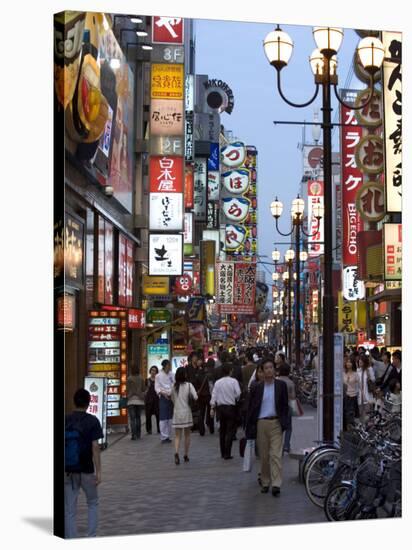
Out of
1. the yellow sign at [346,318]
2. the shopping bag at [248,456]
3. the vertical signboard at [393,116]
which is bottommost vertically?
the shopping bag at [248,456]

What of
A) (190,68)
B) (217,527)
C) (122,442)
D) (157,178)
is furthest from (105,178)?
(190,68)

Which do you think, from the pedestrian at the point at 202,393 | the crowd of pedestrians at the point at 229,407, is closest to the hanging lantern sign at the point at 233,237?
the crowd of pedestrians at the point at 229,407

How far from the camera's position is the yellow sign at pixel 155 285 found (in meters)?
33.8

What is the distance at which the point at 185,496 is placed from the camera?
14.0 m

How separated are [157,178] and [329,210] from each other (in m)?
11.7

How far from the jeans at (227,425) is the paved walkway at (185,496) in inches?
11.1

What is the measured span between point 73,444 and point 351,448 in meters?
3.59

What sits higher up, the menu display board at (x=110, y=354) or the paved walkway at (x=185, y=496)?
the menu display board at (x=110, y=354)

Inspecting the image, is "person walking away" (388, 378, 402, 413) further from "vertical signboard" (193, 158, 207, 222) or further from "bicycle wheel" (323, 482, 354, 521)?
"vertical signboard" (193, 158, 207, 222)

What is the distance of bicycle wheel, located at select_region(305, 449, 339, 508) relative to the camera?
13.2 m

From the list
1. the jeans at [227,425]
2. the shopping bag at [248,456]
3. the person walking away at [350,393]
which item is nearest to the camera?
the shopping bag at [248,456]

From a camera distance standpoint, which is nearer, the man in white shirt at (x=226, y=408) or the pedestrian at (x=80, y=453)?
the pedestrian at (x=80, y=453)

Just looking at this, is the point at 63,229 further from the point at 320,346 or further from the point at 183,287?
the point at 183,287

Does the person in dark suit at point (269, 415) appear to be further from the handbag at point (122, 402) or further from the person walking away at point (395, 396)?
the handbag at point (122, 402)
